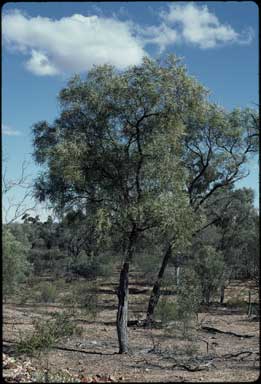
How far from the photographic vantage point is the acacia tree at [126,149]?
9.96 m

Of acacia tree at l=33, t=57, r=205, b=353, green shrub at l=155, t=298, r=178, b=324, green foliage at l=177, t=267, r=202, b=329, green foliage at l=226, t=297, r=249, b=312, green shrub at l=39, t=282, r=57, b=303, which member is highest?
acacia tree at l=33, t=57, r=205, b=353

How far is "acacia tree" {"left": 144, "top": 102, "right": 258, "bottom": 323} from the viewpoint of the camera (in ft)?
52.3

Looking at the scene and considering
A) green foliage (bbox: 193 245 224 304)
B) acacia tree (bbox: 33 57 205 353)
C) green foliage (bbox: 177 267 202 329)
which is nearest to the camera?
acacia tree (bbox: 33 57 205 353)

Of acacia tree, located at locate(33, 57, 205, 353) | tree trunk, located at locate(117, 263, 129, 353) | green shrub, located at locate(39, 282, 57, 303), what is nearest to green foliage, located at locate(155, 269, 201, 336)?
tree trunk, located at locate(117, 263, 129, 353)

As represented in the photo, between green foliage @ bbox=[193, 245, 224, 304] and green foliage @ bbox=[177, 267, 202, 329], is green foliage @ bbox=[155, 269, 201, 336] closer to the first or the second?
green foliage @ bbox=[177, 267, 202, 329]

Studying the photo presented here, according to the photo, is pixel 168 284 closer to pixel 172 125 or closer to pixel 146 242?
pixel 146 242

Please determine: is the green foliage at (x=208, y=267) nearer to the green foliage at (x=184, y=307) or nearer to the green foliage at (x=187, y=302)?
the green foliage at (x=184, y=307)

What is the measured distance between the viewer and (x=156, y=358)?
34.3ft

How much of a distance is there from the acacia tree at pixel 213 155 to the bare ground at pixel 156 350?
2.36m

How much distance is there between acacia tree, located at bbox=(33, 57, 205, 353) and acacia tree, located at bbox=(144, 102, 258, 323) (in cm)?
525

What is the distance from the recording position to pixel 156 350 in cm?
1143

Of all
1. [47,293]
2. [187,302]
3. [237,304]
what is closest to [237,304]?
[237,304]

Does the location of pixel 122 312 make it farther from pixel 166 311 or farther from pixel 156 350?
pixel 166 311

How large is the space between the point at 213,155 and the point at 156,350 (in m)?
7.85
